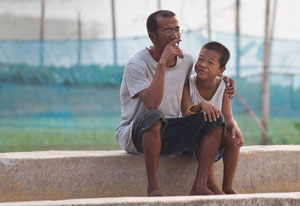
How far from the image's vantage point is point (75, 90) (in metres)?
9.05

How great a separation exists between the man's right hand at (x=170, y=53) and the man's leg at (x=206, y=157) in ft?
1.82

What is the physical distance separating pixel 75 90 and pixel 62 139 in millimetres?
834

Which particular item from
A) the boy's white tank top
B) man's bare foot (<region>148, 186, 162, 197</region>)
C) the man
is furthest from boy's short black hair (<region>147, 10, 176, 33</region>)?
man's bare foot (<region>148, 186, 162, 197</region>)

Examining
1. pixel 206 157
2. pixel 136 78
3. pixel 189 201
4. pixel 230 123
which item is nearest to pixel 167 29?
pixel 136 78

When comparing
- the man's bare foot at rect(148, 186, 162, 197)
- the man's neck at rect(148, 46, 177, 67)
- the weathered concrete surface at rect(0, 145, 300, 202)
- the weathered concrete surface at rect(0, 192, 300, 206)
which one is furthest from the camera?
the weathered concrete surface at rect(0, 145, 300, 202)

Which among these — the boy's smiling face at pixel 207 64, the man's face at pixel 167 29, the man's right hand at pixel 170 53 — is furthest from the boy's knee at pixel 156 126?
the man's face at pixel 167 29

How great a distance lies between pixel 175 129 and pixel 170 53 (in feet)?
Result: 1.68

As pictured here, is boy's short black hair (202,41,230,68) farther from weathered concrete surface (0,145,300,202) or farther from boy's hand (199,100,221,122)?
weathered concrete surface (0,145,300,202)

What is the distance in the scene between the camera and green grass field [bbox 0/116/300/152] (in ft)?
30.0

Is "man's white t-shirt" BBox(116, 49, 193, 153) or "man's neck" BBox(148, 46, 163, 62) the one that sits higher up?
"man's neck" BBox(148, 46, 163, 62)

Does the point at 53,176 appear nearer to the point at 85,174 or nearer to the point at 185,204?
the point at 85,174

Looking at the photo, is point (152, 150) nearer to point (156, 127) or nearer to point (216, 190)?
point (156, 127)

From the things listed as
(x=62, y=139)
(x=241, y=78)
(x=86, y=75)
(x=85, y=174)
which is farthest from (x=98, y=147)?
(x=85, y=174)

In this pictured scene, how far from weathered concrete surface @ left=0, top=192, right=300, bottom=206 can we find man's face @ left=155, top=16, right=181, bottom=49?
1.29 meters
